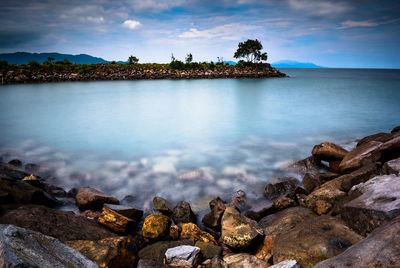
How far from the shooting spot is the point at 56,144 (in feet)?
34.1

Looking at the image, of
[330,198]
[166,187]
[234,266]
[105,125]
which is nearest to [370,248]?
[234,266]

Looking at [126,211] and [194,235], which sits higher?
[126,211]

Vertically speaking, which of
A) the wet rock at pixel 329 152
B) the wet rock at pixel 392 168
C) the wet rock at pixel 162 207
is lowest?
the wet rock at pixel 162 207

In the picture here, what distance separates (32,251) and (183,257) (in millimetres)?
1848

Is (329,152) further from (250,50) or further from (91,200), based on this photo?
(250,50)

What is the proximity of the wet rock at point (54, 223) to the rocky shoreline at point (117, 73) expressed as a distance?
44.1 m

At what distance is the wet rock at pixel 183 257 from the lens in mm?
3127

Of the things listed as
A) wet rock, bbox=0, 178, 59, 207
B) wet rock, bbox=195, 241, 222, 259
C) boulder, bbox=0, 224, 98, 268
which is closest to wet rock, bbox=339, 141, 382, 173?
wet rock, bbox=195, 241, 222, 259

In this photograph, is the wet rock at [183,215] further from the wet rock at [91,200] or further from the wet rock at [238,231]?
the wet rock at [91,200]

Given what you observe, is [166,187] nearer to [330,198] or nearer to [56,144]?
[330,198]

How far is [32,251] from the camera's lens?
1952 mm

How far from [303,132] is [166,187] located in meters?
9.01

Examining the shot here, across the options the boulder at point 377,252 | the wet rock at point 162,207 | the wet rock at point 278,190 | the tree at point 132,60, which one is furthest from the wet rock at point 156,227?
the tree at point 132,60

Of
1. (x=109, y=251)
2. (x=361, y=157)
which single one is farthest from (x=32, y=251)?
(x=361, y=157)
